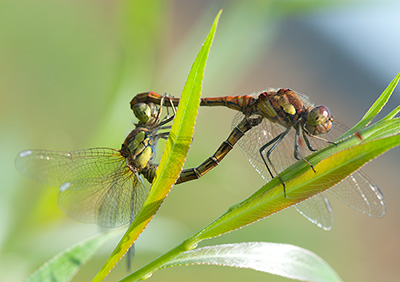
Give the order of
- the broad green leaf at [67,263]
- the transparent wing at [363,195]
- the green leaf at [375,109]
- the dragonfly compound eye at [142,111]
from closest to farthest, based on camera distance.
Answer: the green leaf at [375,109], the broad green leaf at [67,263], the transparent wing at [363,195], the dragonfly compound eye at [142,111]

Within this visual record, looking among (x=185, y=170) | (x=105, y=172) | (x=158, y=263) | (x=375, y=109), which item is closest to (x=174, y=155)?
(x=158, y=263)

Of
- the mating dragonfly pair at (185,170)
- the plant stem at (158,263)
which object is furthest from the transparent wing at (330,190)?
the plant stem at (158,263)

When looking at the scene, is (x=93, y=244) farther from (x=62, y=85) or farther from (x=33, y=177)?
(x=62, y=85)

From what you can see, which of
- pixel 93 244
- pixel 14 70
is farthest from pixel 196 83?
pixel 14 70

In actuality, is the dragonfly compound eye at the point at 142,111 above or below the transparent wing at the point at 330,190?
above

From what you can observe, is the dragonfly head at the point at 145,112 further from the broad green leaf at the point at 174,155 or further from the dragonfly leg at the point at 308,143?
the broad green leaf at the point at 174,155

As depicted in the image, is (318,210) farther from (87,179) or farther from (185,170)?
(87,179)
